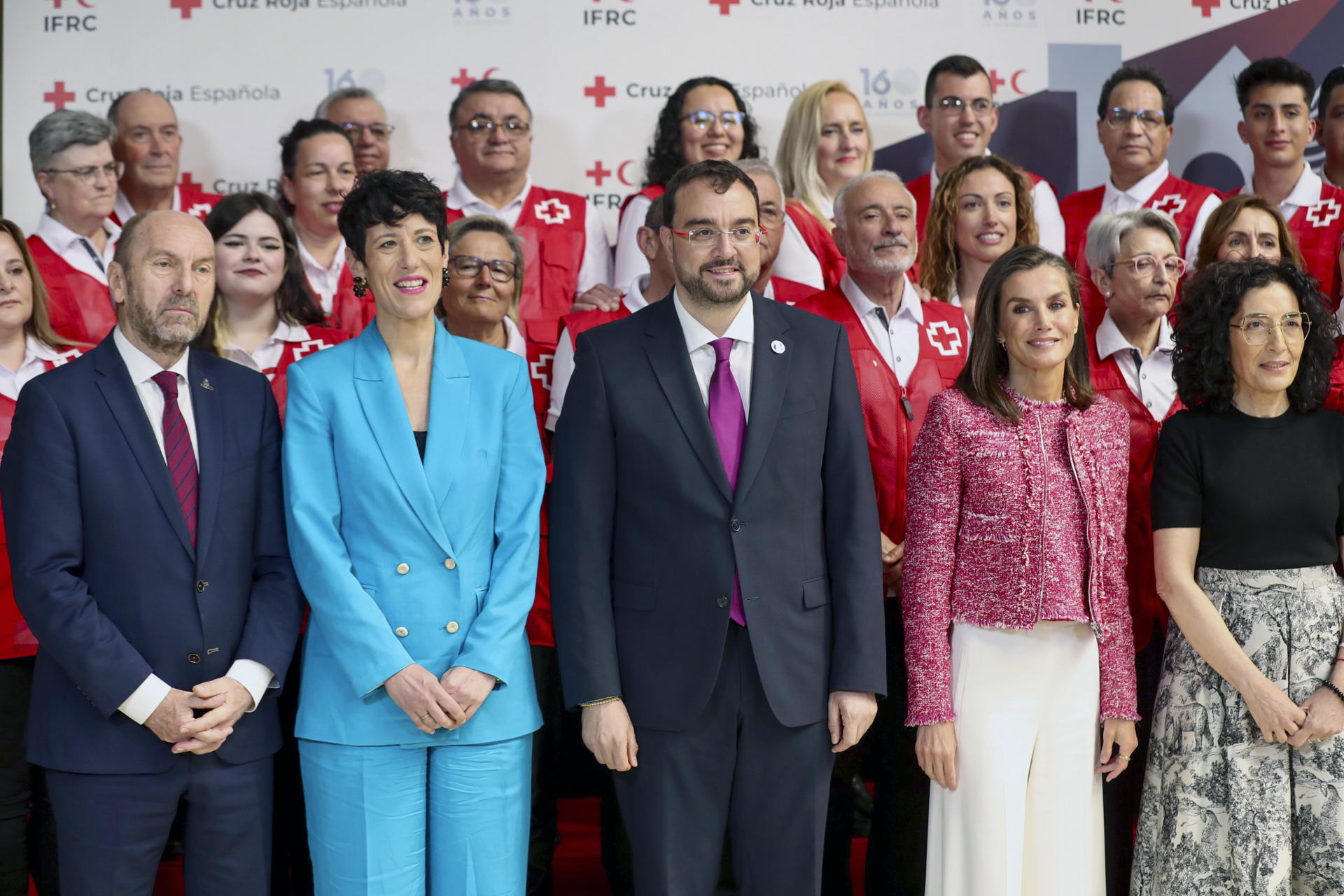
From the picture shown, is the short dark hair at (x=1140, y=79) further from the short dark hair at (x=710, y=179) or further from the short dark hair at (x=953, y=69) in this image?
the short dark hair at (x=710, y=179)

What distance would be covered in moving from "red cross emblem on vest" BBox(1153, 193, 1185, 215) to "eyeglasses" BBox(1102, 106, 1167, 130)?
0.88 ft

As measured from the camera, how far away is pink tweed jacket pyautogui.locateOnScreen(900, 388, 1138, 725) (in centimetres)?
244

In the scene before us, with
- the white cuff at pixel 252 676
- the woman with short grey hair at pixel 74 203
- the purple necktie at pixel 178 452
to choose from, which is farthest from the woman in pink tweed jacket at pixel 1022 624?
the woman with short grey hair at pixel 74 203

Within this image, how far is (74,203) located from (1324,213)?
434 centimetres

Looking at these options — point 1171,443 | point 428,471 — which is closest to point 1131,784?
point 1171,443

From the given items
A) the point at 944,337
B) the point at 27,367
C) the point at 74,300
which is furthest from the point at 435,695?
the point at 74,300

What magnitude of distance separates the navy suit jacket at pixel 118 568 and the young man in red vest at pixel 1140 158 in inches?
131

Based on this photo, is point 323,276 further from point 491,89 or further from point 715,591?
point 715,591

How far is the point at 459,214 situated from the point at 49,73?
2140 mm

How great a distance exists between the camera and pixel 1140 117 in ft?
15.3

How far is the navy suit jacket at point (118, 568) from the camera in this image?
7.32ft

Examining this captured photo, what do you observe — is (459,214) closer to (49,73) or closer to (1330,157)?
(49,73)

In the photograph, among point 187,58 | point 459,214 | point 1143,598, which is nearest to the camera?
point 1143,598

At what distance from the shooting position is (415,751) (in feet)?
7.45
